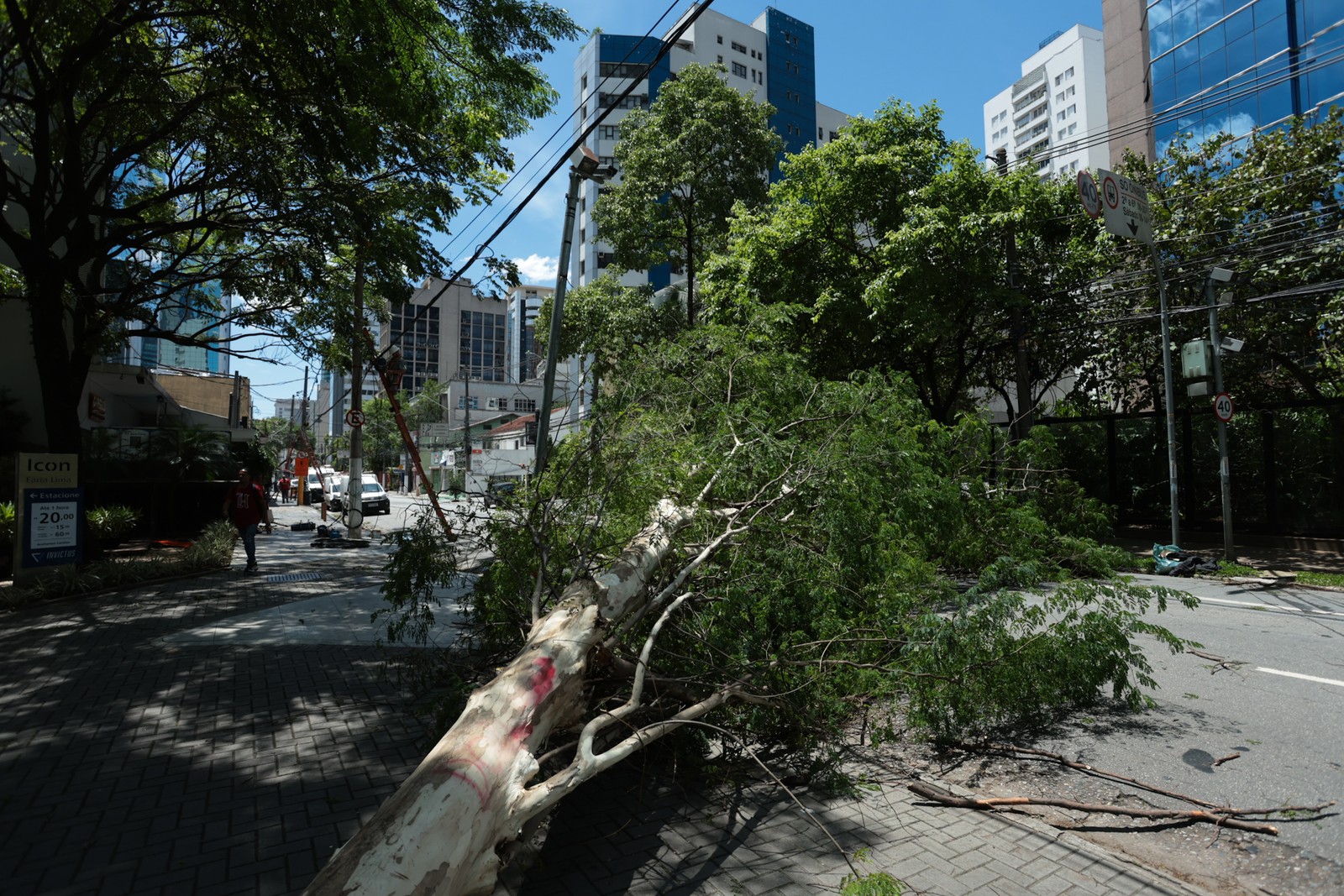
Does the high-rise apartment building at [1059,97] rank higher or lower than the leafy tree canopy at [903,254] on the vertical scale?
higher

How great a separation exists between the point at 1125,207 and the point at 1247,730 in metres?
10.6

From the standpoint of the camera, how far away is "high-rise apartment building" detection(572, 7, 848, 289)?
49.9 meters

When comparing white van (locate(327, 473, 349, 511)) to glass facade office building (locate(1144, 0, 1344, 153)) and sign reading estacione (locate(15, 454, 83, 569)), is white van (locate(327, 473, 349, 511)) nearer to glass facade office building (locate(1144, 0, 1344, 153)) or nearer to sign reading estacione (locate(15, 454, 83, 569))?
sign reading estacione (locate(15, 454, 83, 569))

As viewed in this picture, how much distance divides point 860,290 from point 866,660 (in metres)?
10.6

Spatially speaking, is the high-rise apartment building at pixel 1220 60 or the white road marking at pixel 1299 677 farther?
the high-rise apartment building at pixel 1220 60

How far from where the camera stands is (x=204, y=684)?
5.80 metres

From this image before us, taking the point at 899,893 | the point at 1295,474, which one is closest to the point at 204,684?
the point at 899,893

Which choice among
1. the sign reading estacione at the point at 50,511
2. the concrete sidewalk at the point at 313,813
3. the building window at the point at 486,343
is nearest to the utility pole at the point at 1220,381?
the concrete sidewalk at the point at 313,813

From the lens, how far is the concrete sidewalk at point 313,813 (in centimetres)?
308

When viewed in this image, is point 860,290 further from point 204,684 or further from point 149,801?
point 149,801

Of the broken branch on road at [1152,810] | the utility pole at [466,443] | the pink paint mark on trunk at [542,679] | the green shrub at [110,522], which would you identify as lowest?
Answer: the broken branch on road at [1152,810]

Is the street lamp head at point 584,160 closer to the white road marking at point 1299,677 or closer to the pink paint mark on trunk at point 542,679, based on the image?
the pink paint mark on trunk at point 542,679

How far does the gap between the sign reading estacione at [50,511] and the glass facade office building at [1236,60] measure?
96.1 ft

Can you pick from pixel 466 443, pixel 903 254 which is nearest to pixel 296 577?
pixel 903 254
